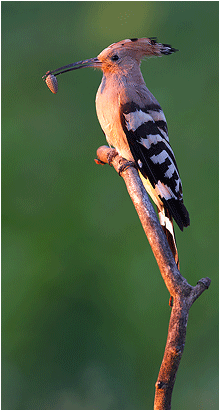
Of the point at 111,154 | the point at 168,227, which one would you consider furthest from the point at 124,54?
the point at 168,227

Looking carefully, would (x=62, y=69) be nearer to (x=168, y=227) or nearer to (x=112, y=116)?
(x=112, y=116)

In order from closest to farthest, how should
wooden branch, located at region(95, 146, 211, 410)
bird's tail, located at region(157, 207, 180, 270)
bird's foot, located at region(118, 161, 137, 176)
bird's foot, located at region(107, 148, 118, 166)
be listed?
wooden branch, located at region(95, 146, 211, 410) → bird's tail, located at region(157, 207, 180, 270) → bird's foot, located at region(118, 161, 137, 176) → bird's foot, located at region(107, 148, 118, 166)

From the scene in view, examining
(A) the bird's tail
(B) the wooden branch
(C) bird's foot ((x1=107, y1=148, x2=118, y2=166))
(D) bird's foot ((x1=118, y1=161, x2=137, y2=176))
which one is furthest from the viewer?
(C) bird's foot ((x1=107, y1=148, x2=118, y2=166))

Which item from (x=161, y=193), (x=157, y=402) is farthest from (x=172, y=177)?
(x=157, y=402)

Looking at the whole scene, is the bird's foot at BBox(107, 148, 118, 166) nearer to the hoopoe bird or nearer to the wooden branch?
the hoopoe bird

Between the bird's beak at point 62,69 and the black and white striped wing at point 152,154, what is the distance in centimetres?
20

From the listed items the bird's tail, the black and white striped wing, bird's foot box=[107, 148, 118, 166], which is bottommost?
the bird's tail

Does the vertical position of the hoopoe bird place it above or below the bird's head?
below

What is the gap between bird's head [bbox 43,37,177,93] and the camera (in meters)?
1.17

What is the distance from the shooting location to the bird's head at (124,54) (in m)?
1.17

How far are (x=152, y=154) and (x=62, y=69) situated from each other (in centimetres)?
40

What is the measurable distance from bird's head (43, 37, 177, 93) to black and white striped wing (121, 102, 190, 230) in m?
0.18

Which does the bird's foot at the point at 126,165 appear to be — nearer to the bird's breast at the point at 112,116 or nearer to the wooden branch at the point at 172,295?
the bird's breast at the point at 112,116

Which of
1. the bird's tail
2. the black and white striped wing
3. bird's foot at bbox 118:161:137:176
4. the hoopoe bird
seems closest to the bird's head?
the hoopoe bird
